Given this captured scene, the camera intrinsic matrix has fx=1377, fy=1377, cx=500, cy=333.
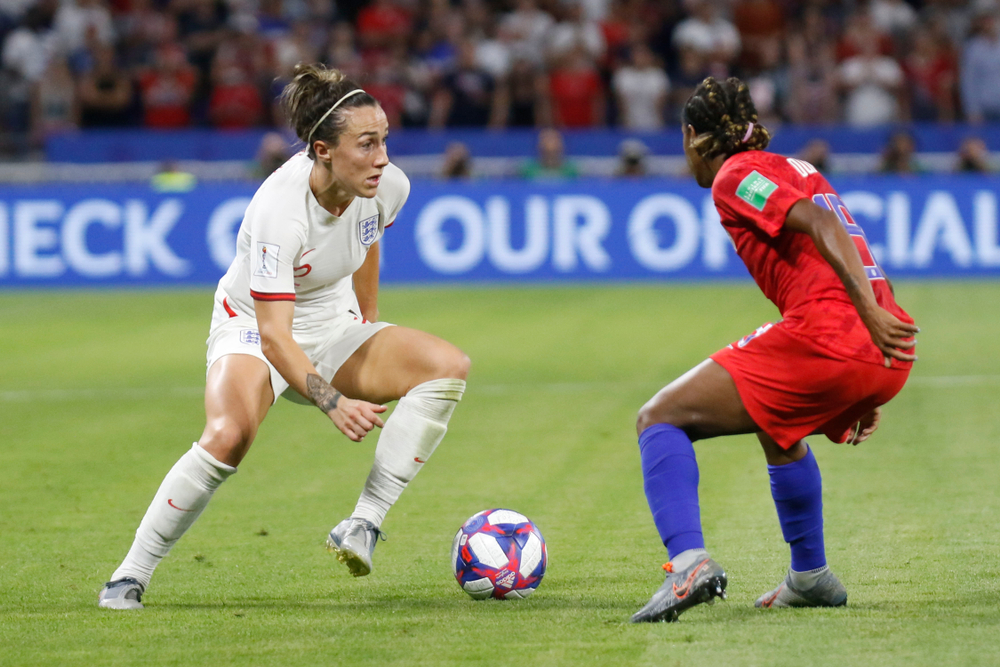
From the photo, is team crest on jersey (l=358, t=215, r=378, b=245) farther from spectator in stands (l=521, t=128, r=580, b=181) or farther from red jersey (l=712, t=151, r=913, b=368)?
spectator in stands (l=521, t=128, r=580, b=181)

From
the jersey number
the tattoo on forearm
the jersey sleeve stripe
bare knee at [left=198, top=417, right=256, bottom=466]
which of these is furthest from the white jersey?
the jersey number

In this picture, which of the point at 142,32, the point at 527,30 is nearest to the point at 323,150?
the point at 527,30

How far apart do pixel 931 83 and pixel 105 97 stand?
11106mm

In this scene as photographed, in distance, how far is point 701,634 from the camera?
391 centimetres

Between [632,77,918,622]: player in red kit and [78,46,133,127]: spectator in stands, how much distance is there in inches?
619

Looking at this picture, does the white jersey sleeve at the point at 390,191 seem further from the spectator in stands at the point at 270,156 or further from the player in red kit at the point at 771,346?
the spectator in stands at the point at 270,156

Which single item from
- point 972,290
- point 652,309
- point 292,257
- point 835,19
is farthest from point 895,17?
point 292,257

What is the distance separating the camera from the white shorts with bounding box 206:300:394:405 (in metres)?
4.85

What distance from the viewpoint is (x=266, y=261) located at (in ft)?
15.0

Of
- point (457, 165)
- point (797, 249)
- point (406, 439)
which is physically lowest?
point (457, 165)

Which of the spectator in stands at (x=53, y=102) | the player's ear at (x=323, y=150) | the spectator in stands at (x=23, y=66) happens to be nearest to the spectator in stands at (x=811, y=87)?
the spectator in stands at (x=53, y=102)

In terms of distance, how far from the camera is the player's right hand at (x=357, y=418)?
13.8 feet

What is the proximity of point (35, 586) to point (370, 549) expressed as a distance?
1.20 m

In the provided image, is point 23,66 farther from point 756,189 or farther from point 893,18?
point 756,189
